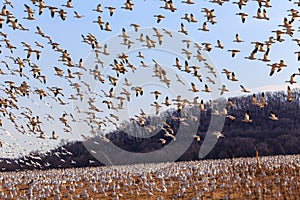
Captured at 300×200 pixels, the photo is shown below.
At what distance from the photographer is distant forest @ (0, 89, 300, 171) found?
75.6 m

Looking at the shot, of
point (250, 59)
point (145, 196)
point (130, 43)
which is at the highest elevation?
point (130, 43)

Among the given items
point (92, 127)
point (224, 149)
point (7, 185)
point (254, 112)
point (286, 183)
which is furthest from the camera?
point (254, 112)

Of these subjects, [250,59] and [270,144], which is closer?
[250,59]

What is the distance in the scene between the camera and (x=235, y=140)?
84562 mm

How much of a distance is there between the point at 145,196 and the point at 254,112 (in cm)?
8197

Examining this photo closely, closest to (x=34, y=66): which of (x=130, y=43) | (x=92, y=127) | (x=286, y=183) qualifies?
(x=130, y=43)

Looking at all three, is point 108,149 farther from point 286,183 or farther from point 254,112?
point 286,183

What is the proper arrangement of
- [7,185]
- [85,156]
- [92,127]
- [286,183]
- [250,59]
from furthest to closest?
[85,156]
[92,127]
[7,185]
[250,59]
[286,183]

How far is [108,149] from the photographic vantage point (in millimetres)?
90625

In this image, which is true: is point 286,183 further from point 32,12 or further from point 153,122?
point 153,122

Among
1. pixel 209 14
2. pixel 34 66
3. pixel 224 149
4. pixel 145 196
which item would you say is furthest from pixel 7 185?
pixel 224 149

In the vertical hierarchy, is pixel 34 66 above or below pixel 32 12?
below

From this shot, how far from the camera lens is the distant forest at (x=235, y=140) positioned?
75.6 m

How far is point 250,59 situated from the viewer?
23.8 meters
